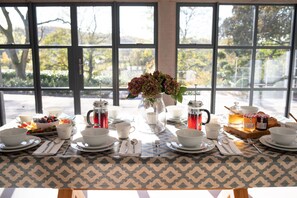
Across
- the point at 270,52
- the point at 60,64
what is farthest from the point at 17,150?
the point at 270,52

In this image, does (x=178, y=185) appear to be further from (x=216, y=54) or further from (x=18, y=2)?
(x=18, y=2)

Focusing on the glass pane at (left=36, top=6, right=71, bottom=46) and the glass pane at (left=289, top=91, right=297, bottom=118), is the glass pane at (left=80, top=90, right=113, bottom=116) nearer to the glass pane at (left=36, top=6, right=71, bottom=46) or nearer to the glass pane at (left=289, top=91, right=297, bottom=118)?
the glass pane at (left=36, top=6, right=71, bottom=46)

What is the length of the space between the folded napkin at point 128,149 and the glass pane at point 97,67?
2.64 m

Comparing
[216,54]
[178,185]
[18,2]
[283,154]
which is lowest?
[178,185]

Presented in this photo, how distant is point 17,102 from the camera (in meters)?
4.21

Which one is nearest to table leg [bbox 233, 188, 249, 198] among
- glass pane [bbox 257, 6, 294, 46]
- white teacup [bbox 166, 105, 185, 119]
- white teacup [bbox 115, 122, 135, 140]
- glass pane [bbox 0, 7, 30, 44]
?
white teacup [bbox 166, 105, 185, 119]

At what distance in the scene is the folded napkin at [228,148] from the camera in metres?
1.42

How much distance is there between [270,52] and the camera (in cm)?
418

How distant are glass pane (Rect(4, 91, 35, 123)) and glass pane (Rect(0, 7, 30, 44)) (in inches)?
29.9

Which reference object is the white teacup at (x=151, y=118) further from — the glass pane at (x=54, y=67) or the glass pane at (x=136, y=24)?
the glass pane at (x=54, y=67)

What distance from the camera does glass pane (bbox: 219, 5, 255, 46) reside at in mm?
4012

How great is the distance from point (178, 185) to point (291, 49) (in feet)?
11.9

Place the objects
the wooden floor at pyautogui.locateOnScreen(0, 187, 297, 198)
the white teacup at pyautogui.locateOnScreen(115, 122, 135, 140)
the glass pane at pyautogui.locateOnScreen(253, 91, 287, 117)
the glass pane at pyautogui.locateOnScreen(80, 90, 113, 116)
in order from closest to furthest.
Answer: the white teacup at pyautogui.locateOnScreen(115, 122, 135, 140), the wooden floor at pyautogui.locateOnScreen(0, 187, 297, 198), the glass pane at pyautogui.locateOnScreen(80, 90, 113, 116), the glass pane at pyautogui.locateOnScreen(253, 91, 287, 117)

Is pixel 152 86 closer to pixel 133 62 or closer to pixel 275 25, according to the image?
pixel 133 62
